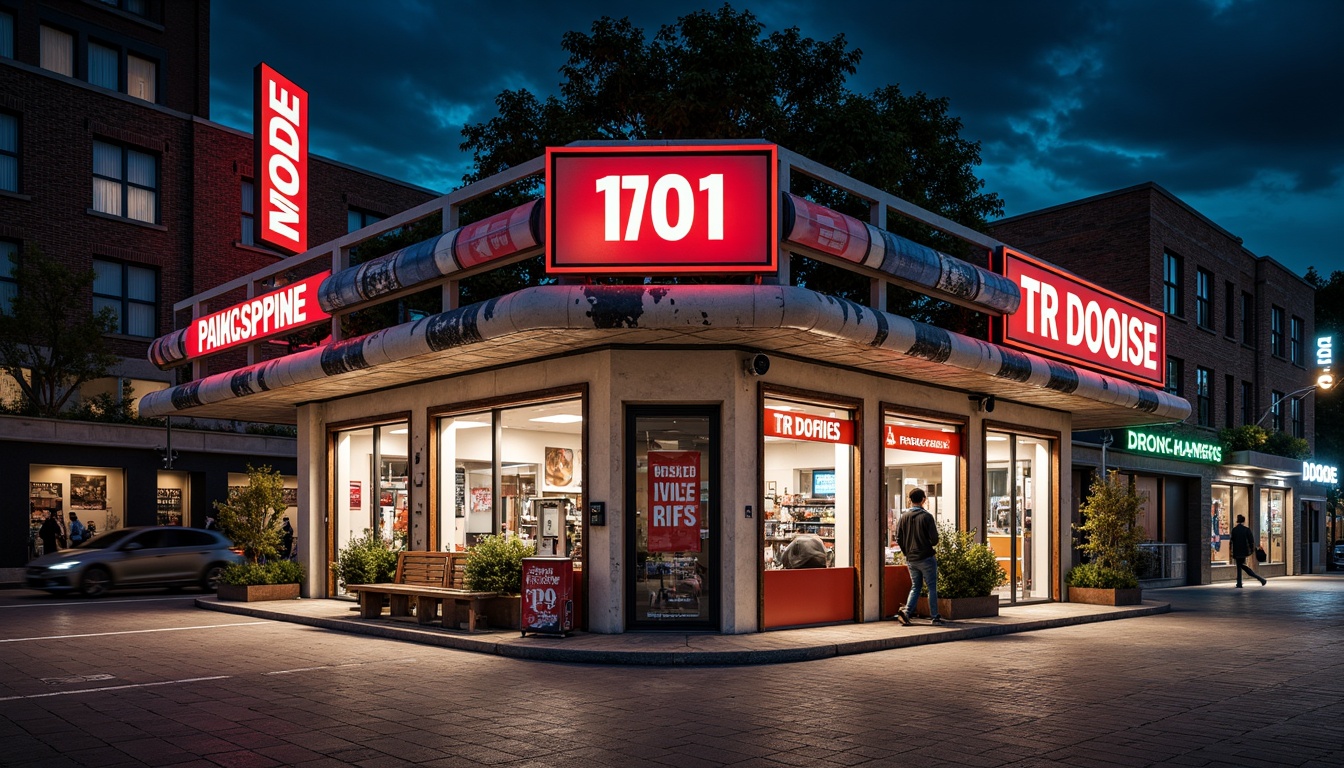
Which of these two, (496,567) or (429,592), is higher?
(496,567)

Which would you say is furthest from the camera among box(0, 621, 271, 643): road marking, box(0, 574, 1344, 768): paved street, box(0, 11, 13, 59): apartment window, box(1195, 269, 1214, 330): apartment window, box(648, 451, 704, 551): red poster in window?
box(1195, 269, 1214, 330): apartment window

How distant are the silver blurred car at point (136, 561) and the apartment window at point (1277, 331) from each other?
3582 cm

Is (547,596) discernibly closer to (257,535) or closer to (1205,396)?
(257,535)

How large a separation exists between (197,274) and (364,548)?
20.5 m

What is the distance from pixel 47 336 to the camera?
28516 millimetres

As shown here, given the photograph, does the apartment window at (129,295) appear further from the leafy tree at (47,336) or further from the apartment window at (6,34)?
the apartment window at (6,34)

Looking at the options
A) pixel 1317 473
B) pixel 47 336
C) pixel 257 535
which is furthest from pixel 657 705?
pixel 1317 473

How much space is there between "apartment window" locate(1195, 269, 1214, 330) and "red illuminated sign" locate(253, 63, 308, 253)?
88.7 ft

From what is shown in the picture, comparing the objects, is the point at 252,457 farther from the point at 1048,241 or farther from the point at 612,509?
the point at 1048,241

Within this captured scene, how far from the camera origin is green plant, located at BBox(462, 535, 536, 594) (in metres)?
14.1

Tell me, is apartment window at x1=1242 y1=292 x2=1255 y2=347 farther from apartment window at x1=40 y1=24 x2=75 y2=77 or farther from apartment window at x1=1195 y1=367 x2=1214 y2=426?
apartment window at x1=40 y1=24 x2=75 y2=77

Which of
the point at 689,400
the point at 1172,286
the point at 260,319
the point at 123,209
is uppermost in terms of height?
the point at 123,209

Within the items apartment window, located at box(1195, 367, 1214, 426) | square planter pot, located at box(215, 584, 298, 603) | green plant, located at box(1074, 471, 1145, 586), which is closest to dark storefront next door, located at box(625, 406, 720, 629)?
square planter pot, located at box(215, 584, 298, 603)

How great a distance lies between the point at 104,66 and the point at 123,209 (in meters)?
6.84
